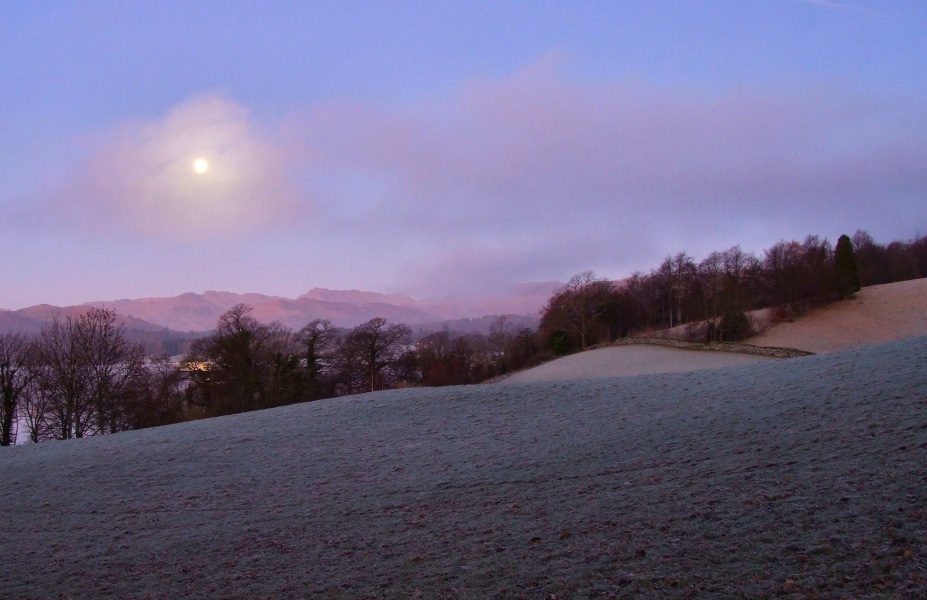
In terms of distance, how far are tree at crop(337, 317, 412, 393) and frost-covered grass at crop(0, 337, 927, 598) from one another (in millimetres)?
30488

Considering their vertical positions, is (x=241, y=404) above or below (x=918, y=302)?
below

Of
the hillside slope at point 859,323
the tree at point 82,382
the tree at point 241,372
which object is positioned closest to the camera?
the tree at point 82,382

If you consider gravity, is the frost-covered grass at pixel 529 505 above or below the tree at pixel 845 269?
below

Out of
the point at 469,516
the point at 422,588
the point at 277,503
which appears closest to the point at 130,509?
the point at 277,503

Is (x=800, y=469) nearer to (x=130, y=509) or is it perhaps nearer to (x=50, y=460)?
(x=130, y=509)

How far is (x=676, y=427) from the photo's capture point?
10.8 meters

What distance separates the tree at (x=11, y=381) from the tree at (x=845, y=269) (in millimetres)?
54948

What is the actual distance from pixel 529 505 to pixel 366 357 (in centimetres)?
3847

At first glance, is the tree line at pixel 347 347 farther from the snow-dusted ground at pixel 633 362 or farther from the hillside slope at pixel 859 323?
the snow-dusted ground at pixel 633 362

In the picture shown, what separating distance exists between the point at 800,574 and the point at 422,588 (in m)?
3.10

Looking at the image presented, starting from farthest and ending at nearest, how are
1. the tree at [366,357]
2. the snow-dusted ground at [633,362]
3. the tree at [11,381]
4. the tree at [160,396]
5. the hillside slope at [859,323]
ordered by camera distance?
1. the tree at [366,357]
2. the hillside slope at [859,323]
3. the tree at [160,396]
4. the snow-dusted ground at [633,362]
5. the tree at [11,381]

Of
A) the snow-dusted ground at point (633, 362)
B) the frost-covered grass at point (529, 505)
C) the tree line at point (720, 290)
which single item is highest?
the tree line at point (720, 290)

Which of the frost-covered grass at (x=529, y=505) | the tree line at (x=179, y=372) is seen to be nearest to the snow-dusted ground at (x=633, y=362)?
the tree line at (x=179, y=372)

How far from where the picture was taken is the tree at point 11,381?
29828 mm
